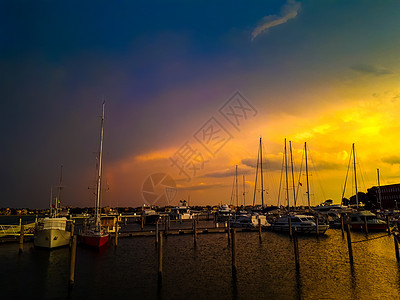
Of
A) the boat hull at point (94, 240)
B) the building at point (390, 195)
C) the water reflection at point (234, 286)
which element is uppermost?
the building at point (390, 195)

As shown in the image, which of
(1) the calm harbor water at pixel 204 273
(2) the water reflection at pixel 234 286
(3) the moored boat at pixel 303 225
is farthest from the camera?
(3) the moored boat at pixel 303 225

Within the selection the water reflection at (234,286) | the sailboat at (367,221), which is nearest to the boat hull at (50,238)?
the water reflection at (234,286)

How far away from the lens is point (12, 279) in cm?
2541

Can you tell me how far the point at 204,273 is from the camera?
27.2 m

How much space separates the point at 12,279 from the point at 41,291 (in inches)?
232

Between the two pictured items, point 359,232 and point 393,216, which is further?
point 393,216

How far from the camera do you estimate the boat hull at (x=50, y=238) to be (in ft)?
122

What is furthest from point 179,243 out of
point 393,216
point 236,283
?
point 393,216

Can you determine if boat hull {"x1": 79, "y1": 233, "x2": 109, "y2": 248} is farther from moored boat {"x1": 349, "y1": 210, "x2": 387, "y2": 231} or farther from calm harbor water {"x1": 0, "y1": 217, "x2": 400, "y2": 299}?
moored boat {"x1": 349, "y1": 210, "x2": 387, "y2": 231}

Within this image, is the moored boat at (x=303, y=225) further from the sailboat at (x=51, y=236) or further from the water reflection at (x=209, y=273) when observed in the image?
the sailboat at (x=51, y=236)

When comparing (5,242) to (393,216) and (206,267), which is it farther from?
(393,216)

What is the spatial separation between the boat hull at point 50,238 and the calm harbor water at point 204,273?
3.01 ft

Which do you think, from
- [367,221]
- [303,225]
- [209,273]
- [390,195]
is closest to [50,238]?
[209,273]

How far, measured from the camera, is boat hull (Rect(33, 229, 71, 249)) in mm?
37219
